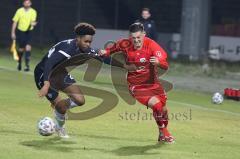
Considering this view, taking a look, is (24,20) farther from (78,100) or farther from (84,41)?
(84,41)

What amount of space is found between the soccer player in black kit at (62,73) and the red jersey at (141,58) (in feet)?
1.56

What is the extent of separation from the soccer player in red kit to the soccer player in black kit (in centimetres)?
56

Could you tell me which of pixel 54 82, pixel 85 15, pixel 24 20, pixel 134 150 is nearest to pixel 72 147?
pixel 134 150

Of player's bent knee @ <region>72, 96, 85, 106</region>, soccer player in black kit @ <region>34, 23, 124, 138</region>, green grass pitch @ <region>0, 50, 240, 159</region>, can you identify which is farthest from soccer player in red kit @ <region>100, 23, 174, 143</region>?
player's bent knee @ <region>72, 96, 85, 106</region>

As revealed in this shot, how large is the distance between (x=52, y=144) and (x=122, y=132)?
1.91 m

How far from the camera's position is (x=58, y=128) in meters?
11.2

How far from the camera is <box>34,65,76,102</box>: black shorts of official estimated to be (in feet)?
36.6

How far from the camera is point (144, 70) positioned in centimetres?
1140

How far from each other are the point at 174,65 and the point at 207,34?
12.0ft

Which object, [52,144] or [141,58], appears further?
[141,58]

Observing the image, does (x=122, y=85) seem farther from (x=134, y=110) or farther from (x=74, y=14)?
(x=74, y=14)

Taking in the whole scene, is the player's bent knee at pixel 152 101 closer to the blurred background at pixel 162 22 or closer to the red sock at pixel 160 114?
the red sock at pixel 160 114

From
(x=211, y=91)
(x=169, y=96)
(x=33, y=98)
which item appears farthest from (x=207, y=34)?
(x=33, y=98)

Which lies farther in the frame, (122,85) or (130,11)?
(130,11)
